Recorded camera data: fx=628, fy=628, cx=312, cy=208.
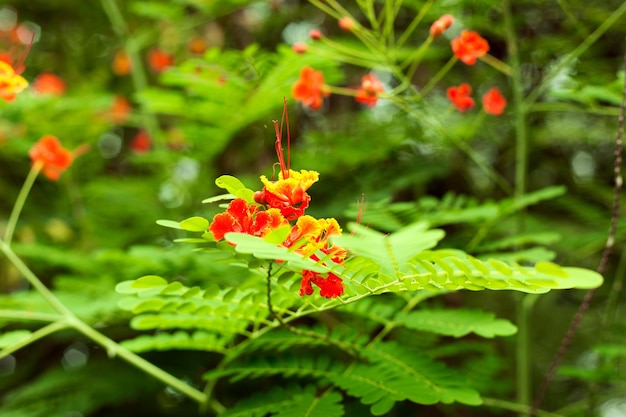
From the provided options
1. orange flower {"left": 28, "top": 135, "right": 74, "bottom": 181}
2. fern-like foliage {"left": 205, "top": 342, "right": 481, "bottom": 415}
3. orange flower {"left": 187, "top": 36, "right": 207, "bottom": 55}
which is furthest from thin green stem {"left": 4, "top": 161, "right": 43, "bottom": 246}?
orange flower {"left": 187, "top": 36, "right": 207, "bottom": 55}

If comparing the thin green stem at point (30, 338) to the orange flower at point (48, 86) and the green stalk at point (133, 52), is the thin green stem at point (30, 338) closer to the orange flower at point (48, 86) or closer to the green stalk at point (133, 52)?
the green stalk at point (133, 52)

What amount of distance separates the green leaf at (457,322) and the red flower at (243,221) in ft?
1.95

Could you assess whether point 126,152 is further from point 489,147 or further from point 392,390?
Answer: point 392,390

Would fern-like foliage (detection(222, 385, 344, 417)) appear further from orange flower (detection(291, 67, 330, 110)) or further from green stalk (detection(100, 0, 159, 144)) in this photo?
green stalk (detection(100, 0, 159, 144))

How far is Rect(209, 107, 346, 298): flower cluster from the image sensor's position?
871 mm

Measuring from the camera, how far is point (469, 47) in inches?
67.2

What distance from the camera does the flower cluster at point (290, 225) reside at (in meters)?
0.87

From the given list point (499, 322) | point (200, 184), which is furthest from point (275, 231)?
point (200, 184)

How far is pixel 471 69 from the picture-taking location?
9.41 feet

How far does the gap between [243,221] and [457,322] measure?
68 centimetres

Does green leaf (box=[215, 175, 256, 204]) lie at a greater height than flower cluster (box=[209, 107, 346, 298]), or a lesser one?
greater

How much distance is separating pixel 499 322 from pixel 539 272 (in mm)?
643

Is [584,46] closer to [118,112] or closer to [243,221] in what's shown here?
[243,221]

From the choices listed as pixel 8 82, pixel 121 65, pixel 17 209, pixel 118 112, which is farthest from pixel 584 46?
pixel 121 65
